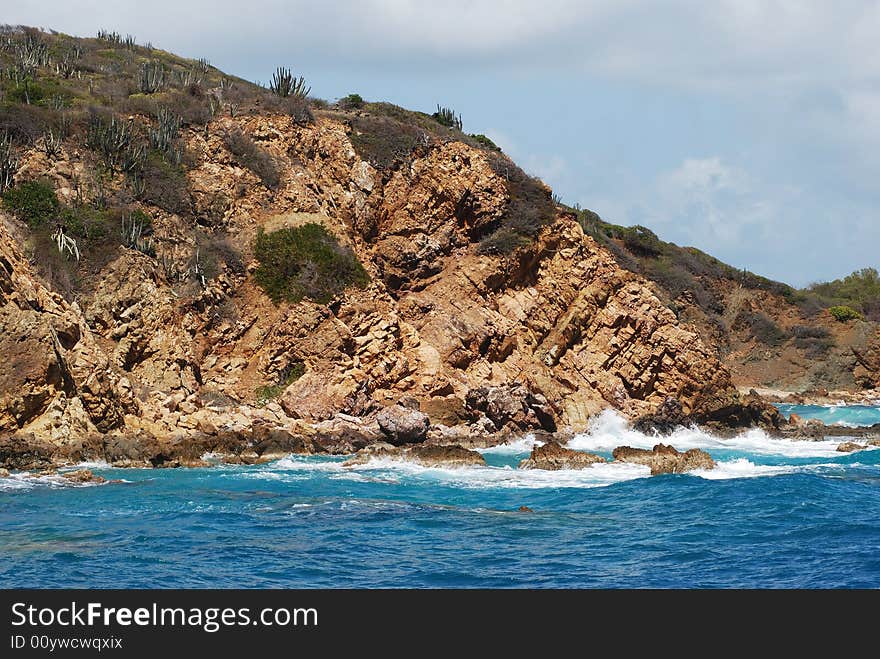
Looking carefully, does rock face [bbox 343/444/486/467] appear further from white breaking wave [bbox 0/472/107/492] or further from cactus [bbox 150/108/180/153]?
cactus [bbox 150/108/180/153]

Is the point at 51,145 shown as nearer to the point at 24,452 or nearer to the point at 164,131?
the point at 164,131

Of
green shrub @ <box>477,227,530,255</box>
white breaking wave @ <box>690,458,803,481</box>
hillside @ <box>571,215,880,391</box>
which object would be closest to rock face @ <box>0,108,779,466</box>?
green shrub @ <box>477,227,530,255</box>

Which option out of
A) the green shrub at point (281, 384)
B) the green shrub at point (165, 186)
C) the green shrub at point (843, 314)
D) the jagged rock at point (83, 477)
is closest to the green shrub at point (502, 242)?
the green shrub at point (281, 384)

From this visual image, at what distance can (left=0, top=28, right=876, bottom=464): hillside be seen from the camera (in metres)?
32.2

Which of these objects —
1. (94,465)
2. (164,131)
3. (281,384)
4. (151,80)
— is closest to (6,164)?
(164,131)

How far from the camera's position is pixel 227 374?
37875mm

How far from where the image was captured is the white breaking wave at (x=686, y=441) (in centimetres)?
3684

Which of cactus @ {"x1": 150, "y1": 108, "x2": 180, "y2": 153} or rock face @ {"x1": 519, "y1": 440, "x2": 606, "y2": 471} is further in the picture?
cactus @ {"x1": 150, "y1": 108, "x2": 180, "y2": 153}

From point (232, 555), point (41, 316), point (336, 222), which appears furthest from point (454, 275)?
point (232, 555)

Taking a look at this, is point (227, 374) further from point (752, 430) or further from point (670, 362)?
point (752, 430)

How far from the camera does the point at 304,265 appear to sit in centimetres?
4066

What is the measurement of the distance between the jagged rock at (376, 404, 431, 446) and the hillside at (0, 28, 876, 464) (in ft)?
0.27

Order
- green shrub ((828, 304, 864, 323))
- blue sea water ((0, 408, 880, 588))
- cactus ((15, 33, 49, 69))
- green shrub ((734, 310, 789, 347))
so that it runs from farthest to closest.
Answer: green shrub ((828, 304, 864, 323)) < green shrub ((734, 310, 789, 347)) < cactus ((15, 33, 49, 69)) < blue sea water ((0, 408, 880, 588))
